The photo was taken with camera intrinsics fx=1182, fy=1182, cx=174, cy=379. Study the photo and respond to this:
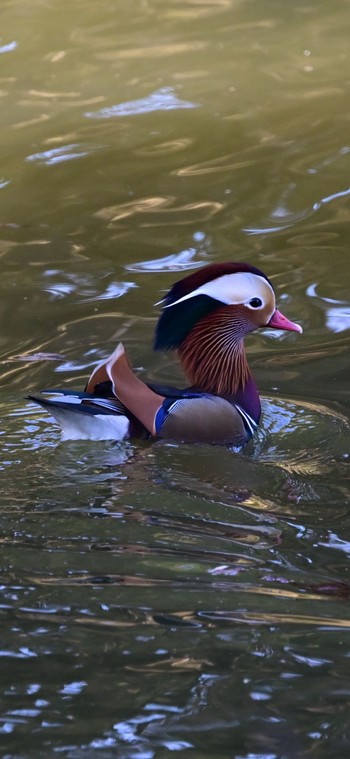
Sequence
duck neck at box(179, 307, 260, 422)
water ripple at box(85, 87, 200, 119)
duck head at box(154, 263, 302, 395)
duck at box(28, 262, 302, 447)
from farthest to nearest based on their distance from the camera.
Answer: water ripple at box(85, 87, 200, 119) → duck neck at box(179, 307, 260, 422) → duck head at box(154, 263, 302, 395) → duck at box(28, 262, 302, 447)

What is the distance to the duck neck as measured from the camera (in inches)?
215

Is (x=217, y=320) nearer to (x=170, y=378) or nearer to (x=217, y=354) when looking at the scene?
(x=217, y=354)

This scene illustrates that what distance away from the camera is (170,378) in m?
5.82

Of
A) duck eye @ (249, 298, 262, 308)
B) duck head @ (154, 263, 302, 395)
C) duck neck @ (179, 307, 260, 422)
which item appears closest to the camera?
duck head @ (154, 263, 302, 395)

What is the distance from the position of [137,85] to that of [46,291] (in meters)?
3.48

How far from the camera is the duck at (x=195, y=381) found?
4863 millimetres

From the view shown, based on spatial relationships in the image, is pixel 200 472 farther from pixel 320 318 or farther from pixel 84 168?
pixel 84 168

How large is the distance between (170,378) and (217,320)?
0.45 m

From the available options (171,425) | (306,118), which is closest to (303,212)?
(306,118)

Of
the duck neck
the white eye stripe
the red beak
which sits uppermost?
the white eye stripe

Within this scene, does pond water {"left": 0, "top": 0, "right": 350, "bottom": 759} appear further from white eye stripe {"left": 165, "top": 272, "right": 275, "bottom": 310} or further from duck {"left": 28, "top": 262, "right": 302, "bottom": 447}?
white eye stripe {"left": 165, "top": 272, "right": 275, "bottom": 310}

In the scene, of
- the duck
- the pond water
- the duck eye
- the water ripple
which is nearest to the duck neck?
the duck

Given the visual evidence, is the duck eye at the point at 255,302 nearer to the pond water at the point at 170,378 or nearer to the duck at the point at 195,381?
the duck at the point at 195,381

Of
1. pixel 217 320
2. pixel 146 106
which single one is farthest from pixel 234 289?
pixel 146 106
